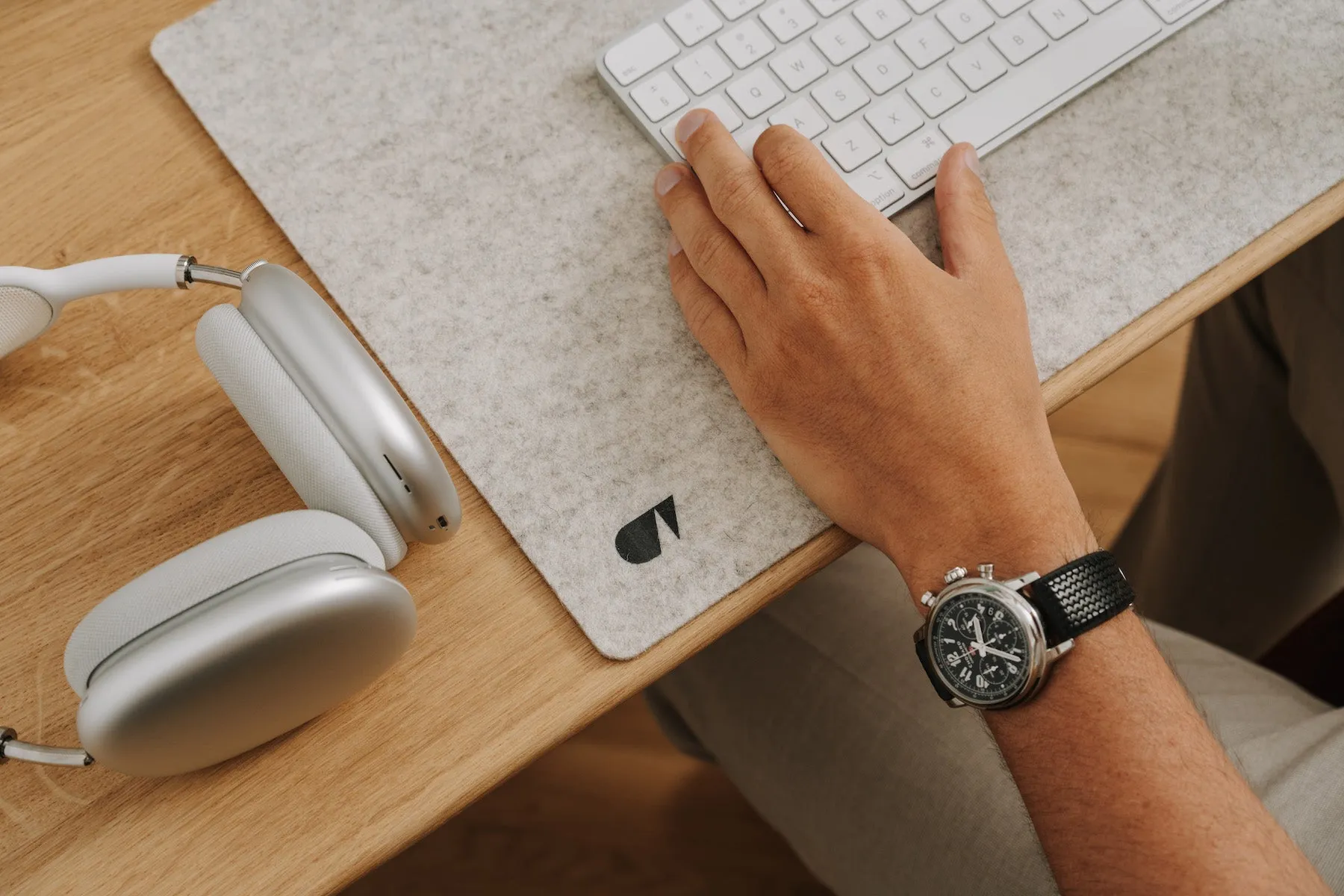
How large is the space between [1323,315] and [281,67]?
0.67 m

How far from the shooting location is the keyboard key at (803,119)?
49cm

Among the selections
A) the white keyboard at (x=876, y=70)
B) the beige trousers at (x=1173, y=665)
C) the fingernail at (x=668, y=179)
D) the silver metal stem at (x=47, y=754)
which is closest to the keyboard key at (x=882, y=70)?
the white keyboard at (x=876, y=70)

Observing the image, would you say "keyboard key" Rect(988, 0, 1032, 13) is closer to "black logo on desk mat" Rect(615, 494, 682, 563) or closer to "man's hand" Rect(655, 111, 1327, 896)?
"man's hand" Rect(655, 111, 1327, 896)

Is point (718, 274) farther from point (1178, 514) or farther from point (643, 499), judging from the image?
point (1178, 514)

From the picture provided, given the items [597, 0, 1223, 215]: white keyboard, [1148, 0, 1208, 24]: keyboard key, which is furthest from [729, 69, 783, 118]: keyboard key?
[1148, 0, 1208, 24]: keyboard key

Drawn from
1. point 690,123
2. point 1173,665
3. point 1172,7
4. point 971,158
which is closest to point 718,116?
point 690,123

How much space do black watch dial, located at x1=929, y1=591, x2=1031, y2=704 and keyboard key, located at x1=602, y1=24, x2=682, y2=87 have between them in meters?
0.31

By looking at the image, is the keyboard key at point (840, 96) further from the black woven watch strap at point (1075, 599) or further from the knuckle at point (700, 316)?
the black woven watch strap at point (1075, 599)

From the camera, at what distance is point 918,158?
0.49 metres

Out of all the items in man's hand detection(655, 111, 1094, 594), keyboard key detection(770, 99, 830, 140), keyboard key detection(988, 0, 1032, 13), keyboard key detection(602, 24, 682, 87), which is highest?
keyboard key detection(602, 24, 682, 87)

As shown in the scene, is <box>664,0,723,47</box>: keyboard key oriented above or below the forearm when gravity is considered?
above

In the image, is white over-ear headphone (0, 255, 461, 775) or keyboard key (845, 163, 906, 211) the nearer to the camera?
white over-ear headphone (0, 255, 461, 775)

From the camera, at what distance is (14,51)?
51 centimetres

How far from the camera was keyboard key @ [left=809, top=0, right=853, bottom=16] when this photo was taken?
1.66ft
